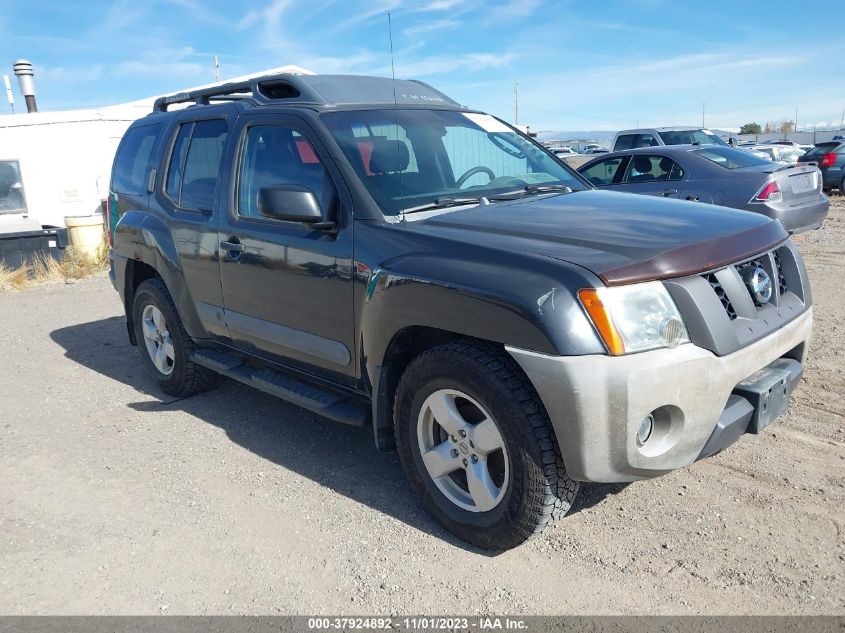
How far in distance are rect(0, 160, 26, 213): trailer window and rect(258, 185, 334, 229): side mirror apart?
1248cm

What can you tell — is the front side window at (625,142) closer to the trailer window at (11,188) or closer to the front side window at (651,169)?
the front side window at (651,169)

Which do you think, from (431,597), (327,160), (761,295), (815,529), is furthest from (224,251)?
(815,529)

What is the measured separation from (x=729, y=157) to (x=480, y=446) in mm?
7759

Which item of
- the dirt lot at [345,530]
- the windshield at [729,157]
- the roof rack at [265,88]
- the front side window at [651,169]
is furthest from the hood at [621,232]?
the windshield at [729,157]

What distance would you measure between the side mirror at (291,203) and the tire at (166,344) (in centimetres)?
196

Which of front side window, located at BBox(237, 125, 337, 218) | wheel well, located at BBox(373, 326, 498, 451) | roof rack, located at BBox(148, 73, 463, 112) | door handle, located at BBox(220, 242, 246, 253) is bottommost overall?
wheel well, located at BBox(373, 326, 498, 451)

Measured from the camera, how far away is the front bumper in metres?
2.62

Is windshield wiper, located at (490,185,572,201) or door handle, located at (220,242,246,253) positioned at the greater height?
windshield wiper, located at (490,185,572,201)

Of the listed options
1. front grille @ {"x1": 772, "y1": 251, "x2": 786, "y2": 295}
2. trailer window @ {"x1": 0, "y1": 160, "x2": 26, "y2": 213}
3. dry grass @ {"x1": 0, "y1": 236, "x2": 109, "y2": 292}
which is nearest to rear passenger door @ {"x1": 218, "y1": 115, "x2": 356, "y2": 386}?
front grille @ {"x1": 772, "y1": 251, "x2": 786, "y2": 295}

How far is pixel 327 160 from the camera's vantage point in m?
3.71

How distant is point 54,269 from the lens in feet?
38.4

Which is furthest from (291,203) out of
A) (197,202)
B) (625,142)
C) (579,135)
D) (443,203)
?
(579,135)

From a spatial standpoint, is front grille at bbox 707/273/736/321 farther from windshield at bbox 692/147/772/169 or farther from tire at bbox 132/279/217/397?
windshield at bbox 692/147/772/169

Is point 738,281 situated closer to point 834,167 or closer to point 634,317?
point 634,317
